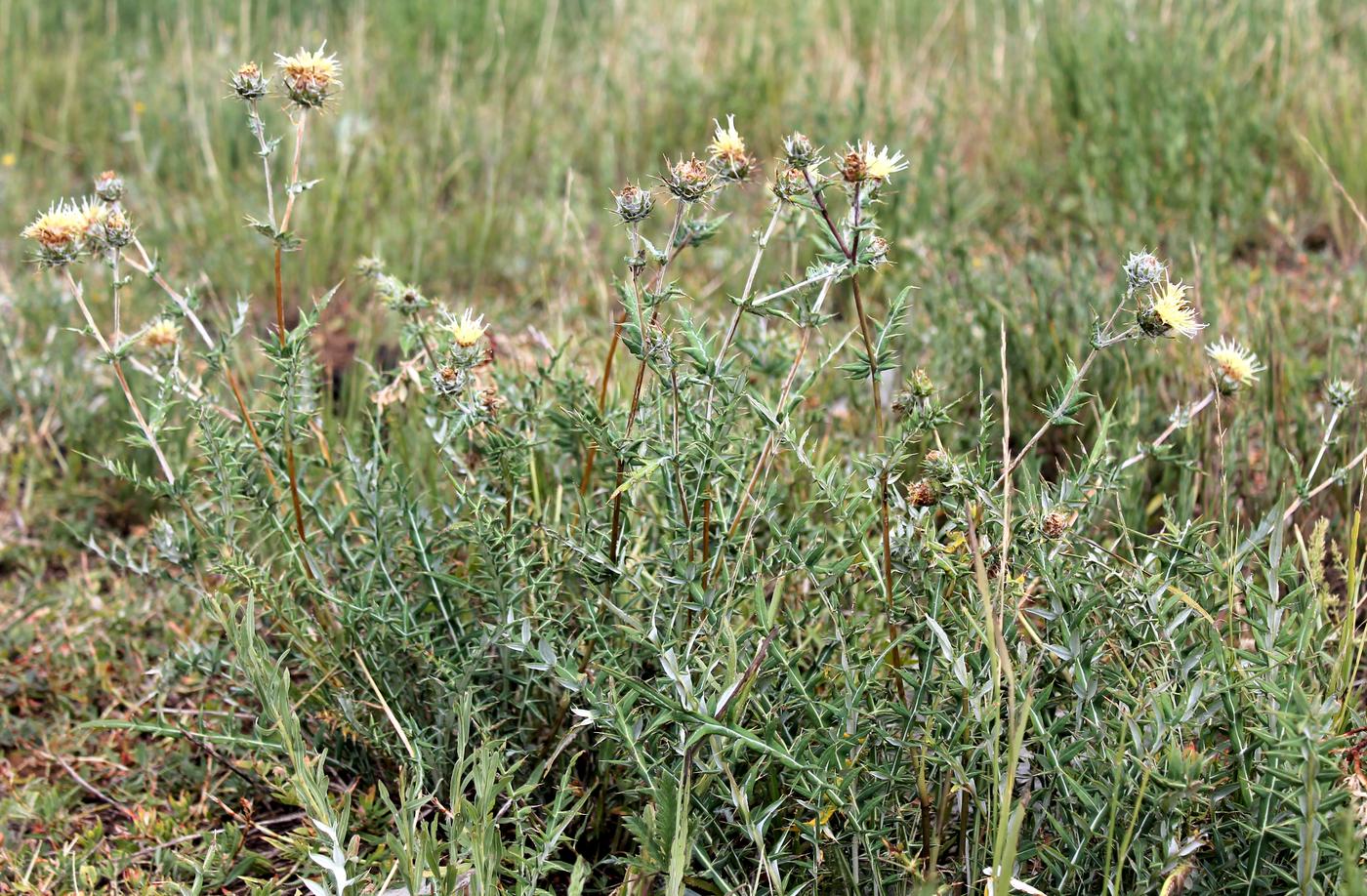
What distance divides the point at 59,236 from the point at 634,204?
79 cm

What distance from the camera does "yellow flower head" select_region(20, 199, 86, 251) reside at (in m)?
1.60

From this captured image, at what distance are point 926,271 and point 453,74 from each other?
2.39 meters

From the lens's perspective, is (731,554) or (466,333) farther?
(731,554)

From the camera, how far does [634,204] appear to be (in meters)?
1.48

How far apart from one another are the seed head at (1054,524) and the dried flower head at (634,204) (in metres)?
0.63

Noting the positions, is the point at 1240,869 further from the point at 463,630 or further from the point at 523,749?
the point at 463,630

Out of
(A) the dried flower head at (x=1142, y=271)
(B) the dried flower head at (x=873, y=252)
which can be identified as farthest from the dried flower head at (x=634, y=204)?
(A) the dried flower head at (x=1142, y=271)

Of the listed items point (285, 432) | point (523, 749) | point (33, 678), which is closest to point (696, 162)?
point (285, 432)

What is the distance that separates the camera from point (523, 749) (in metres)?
1.77

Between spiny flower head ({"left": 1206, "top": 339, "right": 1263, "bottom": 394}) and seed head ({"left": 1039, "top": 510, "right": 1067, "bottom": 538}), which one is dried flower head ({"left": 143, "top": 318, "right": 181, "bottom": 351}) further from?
spiny flower head ({"left": 1206, "top": 339, "right": 1263, "bottom": 394})

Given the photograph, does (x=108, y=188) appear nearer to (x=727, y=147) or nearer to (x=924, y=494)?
(x=727, y=147)

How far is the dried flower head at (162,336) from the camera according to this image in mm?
1905

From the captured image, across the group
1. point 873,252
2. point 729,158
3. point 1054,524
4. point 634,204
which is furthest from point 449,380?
point 1054,524

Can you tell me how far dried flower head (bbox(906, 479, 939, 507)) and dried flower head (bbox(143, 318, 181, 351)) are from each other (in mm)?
1190
